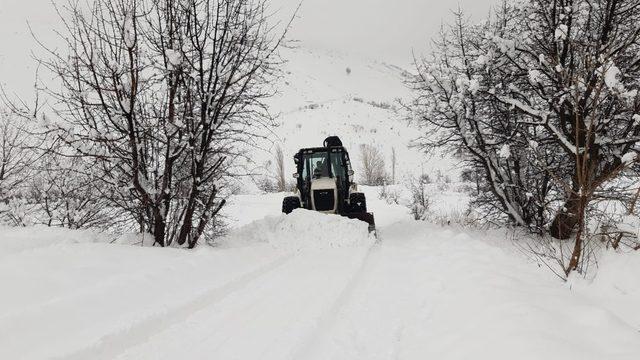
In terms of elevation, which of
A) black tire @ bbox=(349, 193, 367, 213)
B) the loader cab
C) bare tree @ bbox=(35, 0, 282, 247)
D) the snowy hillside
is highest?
the snowy hillside

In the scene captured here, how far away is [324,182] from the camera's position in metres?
12.8

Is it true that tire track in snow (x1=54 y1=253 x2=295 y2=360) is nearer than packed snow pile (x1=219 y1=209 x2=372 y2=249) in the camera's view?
Yes

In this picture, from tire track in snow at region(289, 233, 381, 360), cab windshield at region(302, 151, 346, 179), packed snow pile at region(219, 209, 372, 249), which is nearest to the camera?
tire track in snow at region(289, 233, 381, 360)

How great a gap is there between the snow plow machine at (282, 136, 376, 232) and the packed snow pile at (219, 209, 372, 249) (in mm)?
1877

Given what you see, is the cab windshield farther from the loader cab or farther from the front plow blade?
the front plow blade

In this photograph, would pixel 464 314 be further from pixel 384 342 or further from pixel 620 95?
pixel 620 95

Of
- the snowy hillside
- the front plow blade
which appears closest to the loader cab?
the front plow blade

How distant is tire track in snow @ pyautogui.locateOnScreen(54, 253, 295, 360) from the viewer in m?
3.52

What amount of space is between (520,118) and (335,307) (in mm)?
8112

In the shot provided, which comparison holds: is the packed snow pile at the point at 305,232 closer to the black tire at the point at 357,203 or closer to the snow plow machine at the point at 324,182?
the snow plow machine at the point at 324,182

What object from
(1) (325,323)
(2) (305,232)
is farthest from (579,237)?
(2) (305,232)

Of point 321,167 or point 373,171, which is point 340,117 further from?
point 321,167

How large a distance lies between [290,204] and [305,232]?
9.23ft

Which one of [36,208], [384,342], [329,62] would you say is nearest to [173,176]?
[384,342]
